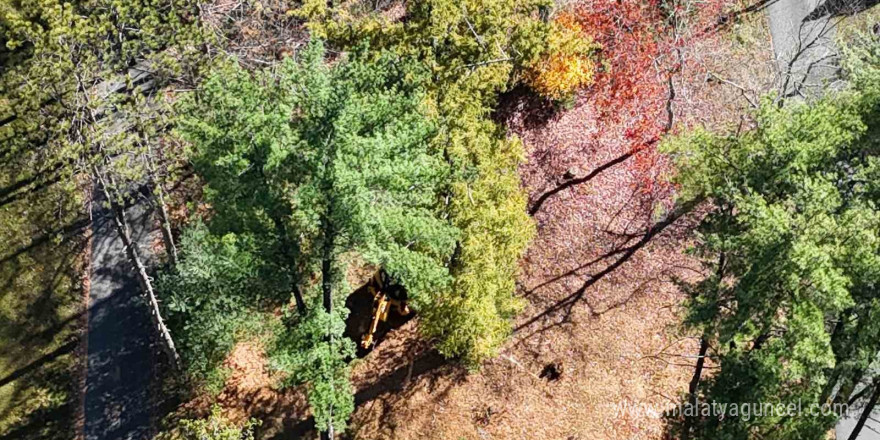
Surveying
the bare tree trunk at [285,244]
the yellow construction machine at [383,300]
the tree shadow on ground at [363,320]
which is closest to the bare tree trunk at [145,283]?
the tree shadow on ground at [363,320]

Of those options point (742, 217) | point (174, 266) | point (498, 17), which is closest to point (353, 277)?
point (174, 266)

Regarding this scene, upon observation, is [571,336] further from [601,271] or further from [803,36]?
[803,36]

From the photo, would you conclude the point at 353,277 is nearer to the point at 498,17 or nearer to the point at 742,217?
the point at 498,17

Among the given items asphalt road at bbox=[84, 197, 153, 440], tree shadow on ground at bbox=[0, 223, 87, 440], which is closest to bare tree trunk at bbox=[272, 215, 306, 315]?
asphalt road at bbox=[84, 197, 153, 440]

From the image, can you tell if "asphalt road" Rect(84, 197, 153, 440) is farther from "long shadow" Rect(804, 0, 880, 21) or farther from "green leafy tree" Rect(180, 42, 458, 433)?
"long shadow" Rect(804, 0, 880, 21)

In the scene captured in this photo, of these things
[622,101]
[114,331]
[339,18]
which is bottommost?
[114,331]
